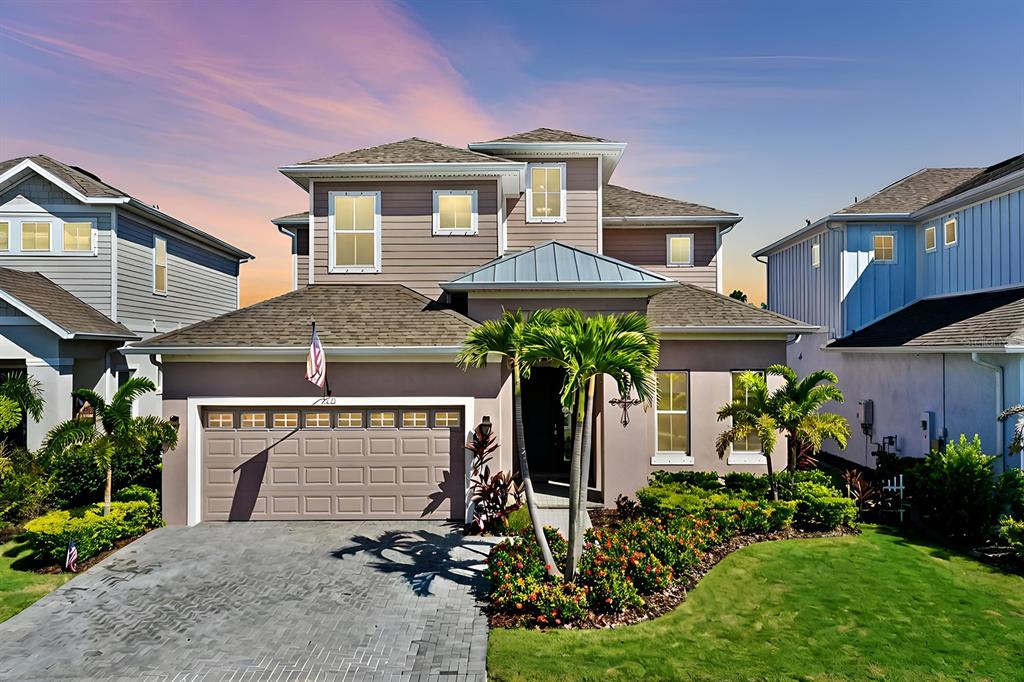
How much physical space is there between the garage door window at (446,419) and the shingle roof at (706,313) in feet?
17.6

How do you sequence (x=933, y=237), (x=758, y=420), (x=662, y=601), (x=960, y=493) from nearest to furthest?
(x=662, y=601)
(x=960, y=493)
(x=758, y=420)
(x=933, y=237)

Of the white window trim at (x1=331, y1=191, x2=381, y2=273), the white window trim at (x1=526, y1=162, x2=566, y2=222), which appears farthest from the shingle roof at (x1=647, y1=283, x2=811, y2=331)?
the white window trim at (x1=331, y1=191, x2=381, y2=273)

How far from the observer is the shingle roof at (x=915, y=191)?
711 inches

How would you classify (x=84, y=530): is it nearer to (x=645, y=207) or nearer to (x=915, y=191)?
(x=645, y=207)

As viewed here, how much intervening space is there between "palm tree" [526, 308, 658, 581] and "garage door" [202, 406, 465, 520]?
4.01m

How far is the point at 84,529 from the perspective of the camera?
9664 millimetres

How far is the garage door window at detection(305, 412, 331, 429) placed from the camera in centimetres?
1148

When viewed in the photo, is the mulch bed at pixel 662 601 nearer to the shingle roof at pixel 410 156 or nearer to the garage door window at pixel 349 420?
the garage door window at pixel 349 420

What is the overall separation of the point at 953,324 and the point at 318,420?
1519 centimetres

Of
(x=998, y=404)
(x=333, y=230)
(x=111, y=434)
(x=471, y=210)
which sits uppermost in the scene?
(x=471, y=210)

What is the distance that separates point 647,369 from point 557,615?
356cm

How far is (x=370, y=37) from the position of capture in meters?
12.9

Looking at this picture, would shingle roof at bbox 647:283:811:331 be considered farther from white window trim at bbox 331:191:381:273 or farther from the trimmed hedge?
the trimmed hedge

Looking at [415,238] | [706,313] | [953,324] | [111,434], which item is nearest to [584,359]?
[706,313]
